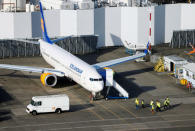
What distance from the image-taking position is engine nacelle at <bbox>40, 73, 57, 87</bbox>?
68.2m

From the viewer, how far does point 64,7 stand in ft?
318

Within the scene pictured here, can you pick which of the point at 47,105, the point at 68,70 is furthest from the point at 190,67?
the point at 47,105

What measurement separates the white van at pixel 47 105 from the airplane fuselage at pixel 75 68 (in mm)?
6050

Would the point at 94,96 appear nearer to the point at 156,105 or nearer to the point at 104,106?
the point at 104,106

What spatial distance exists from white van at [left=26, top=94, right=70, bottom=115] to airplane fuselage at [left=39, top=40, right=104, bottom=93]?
605cm

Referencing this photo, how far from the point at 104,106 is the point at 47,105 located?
8779 millimetres

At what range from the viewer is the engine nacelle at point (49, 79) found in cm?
6825

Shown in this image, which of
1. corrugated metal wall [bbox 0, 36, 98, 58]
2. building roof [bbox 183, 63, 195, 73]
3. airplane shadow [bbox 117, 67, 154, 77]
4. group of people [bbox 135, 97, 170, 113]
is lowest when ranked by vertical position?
group of people [bbox 135, 97, 170, 113]

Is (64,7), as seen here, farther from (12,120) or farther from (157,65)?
(12,120)

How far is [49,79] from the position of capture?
69.1 meters

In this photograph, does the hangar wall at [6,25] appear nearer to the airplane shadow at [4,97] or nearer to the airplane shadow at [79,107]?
the airplane shadow at [4,97]

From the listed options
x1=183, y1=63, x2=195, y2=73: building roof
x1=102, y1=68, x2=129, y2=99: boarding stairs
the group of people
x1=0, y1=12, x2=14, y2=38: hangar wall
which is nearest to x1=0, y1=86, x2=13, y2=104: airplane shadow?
x1=102, y1=68, x2=129, y2=99: boarding stairs

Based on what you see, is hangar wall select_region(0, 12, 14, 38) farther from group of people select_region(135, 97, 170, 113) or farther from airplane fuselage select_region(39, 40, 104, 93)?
group of people select_region(135, 97, 170, 113)

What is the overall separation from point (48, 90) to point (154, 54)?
3442cm
